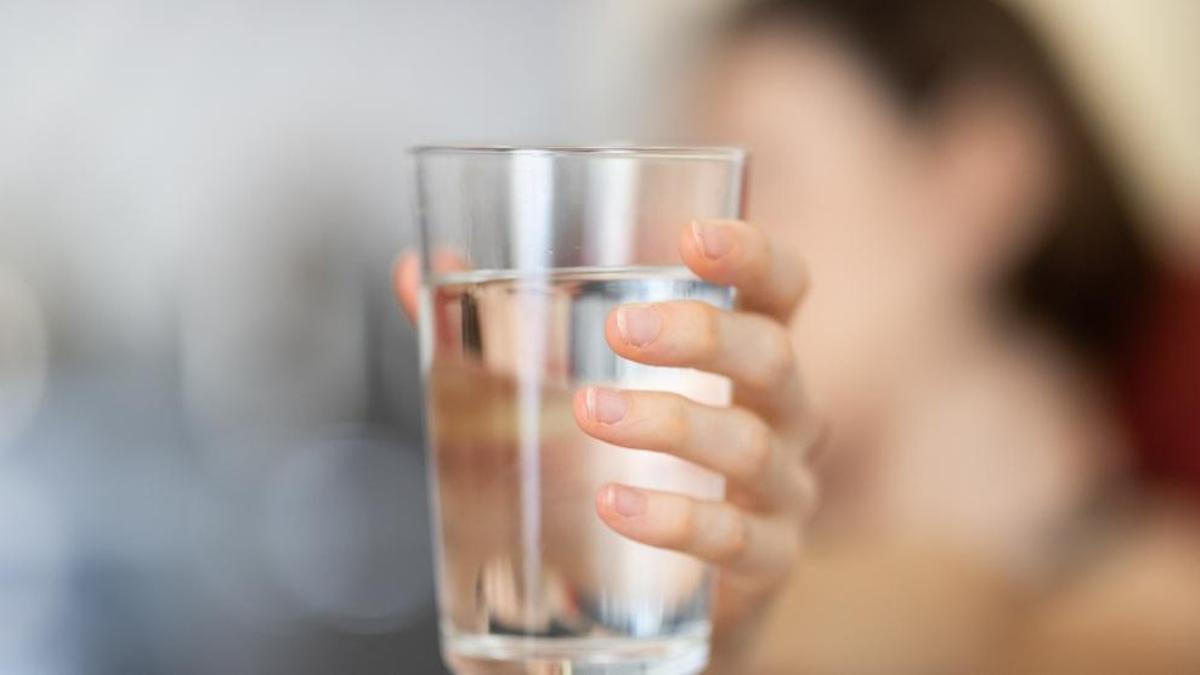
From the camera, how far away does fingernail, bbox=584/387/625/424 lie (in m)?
0.48

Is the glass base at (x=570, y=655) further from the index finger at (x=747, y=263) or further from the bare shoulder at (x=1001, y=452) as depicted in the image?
the bare shoulder at (x=1001, y=452)

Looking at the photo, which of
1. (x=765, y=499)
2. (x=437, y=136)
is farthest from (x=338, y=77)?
(x=765, y=499)

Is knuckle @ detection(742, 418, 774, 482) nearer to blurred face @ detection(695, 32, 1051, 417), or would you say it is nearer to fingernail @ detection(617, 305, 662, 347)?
fingernail @ detection(617, 305, 662, 347)

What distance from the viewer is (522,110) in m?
2.56

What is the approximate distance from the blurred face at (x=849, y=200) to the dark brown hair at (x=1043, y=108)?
0.09 feet

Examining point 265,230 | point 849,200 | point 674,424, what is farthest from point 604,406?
point 265,230

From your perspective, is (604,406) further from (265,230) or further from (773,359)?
(265,230)

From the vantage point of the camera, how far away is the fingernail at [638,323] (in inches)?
18.8

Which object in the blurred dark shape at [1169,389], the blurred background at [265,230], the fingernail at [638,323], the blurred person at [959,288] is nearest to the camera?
the fingernail at [638,323]

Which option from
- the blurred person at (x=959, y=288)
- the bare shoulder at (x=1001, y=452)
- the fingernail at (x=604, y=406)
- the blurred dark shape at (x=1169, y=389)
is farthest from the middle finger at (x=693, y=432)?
the blurred dark shape at (x=1169, y=389)

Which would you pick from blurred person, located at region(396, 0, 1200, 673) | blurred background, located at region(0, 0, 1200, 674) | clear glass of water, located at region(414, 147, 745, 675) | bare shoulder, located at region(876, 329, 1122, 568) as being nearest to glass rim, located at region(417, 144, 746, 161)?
clear glass of water, located at region(414, 147, 745, 675)

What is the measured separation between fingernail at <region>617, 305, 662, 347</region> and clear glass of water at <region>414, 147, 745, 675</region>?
25 mm

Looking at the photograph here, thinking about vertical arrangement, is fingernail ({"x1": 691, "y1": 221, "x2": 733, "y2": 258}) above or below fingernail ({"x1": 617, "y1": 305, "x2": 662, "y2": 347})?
above

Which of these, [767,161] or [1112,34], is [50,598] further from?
[1112,34]
